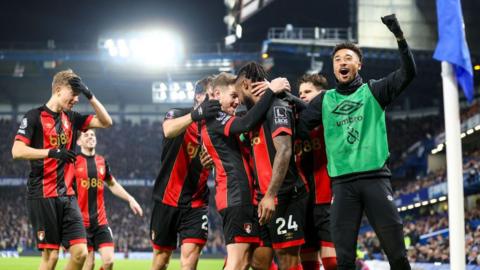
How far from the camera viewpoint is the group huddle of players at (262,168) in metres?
5.23

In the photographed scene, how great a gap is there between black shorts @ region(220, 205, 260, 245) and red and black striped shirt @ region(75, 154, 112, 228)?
4770 millimetres

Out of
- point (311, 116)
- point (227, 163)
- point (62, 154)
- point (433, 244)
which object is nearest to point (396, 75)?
point (311, 116)

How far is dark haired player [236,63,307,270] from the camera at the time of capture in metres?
5.38

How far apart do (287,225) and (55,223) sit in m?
2.87

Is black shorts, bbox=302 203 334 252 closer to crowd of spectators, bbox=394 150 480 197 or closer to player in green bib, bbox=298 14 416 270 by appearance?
player in green bib, bbox=298 14 416 270

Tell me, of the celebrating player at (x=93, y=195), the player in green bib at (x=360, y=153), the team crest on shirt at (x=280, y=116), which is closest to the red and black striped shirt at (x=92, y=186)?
the celebrating player at (x=93, y=195)

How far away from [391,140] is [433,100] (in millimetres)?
4395

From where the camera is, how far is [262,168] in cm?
568

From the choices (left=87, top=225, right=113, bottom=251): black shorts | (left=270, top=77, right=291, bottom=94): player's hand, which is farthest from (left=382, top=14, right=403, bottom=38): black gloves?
(left=87, top=225, right=113, bottom=251): black shorts

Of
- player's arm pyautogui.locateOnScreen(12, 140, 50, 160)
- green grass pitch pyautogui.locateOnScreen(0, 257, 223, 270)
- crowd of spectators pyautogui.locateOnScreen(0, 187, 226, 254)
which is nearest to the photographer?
player's arm pyautogui.locateOnScreen(12, 140, 50, 160)

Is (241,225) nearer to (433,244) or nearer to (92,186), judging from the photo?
(92,186)

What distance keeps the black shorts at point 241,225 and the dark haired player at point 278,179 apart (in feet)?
0.37

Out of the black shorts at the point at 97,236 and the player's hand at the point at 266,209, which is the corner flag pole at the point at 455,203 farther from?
the black shorts at the point at 97,236

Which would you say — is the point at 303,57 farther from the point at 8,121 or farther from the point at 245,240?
the point at 245,240
